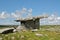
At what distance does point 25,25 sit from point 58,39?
47.0ft

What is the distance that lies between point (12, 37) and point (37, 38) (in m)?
3.22

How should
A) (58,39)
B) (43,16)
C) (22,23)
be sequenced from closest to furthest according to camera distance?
(58,39) < (43,16) < (22,23)

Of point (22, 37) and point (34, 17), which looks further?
point (34, 17)

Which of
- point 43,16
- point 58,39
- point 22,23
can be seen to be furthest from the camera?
point 22,23

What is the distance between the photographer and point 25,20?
34938 mm

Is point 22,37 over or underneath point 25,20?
underneath

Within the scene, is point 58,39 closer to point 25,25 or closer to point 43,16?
point 43,16

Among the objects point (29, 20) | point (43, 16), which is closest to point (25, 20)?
point (29, 20)

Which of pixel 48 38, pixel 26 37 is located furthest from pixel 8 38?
pixel 48 38

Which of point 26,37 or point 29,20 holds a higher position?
point 29,20

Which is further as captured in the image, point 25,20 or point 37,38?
point 25,20

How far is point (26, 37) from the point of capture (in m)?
22.3

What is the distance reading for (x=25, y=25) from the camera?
35.2 metres

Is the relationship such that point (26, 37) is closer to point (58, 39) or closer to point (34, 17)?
point (58, 39)
